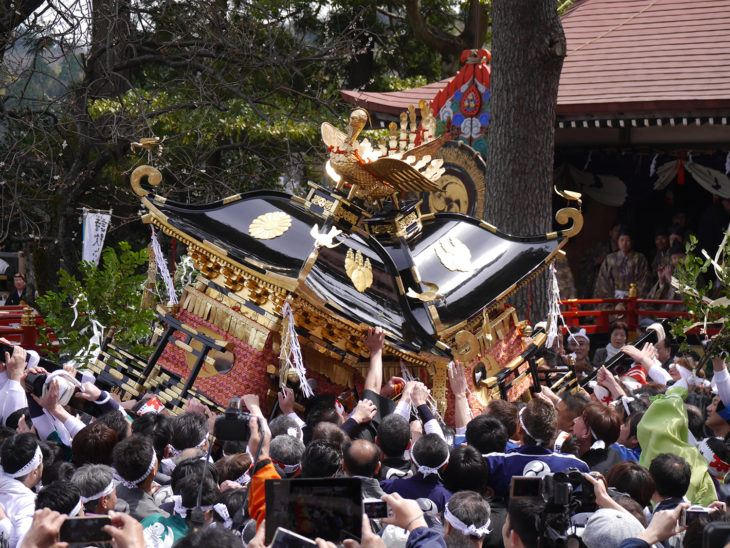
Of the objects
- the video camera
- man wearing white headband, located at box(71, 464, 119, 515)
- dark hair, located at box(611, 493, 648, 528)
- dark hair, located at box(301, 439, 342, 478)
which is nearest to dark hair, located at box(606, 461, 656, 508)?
dark hair, located at box(611, 493, 648, 528)

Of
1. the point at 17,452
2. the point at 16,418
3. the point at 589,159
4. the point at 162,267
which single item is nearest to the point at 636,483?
the point at 17,452

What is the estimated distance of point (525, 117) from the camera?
29.8 ft

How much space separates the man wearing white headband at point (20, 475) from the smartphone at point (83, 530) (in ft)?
4.21

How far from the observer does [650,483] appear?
402 cm

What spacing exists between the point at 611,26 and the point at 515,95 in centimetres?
661

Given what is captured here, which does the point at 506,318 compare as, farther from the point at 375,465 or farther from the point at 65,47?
the point at 65,47

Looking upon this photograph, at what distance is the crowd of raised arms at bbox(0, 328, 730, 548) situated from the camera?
3.19 meters

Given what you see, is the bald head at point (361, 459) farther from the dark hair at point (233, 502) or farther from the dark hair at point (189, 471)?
the dark hair at point (189, 471)

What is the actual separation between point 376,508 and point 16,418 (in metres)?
3.06

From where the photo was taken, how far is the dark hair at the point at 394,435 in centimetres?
457

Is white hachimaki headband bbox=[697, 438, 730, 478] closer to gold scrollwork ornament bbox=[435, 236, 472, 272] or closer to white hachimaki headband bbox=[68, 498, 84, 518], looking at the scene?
gold scrollwork ornament bbox=[435, 236, 472, 272]

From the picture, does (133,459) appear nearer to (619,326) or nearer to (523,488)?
(523,488)

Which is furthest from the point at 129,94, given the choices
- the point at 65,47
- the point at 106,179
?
the point at 106,179

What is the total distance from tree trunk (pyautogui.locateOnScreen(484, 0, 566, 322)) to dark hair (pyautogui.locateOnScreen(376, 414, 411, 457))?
4734 mm
